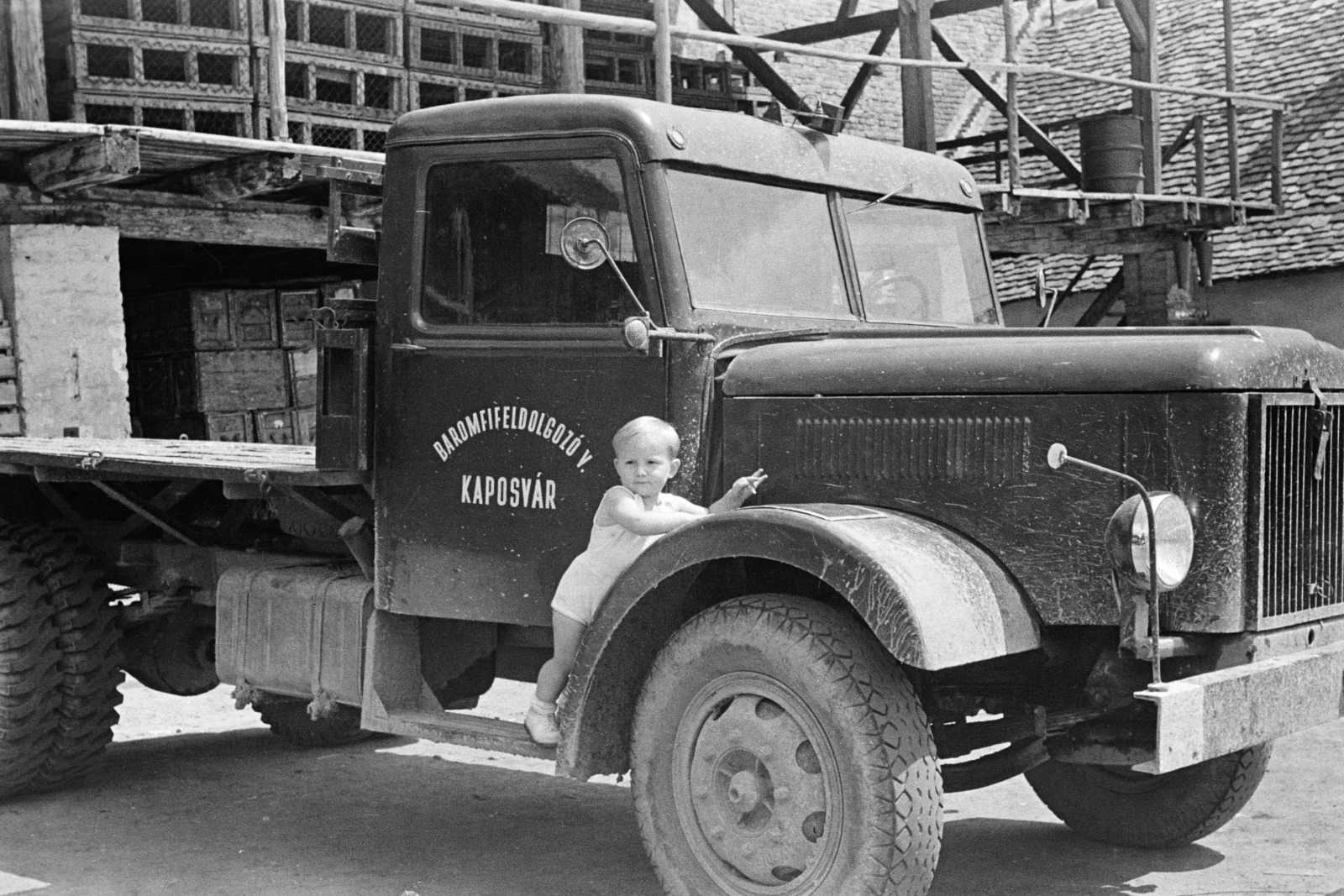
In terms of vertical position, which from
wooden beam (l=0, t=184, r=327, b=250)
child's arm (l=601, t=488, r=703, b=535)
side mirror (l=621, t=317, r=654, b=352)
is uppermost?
wooden beam (l=0, t=184, r=327, b=250)

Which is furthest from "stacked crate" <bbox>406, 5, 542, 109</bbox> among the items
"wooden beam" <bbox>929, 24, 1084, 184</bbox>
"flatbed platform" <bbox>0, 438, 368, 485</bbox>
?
"flatbed platform" <bbox>0, 438, 368, 485</bbox>

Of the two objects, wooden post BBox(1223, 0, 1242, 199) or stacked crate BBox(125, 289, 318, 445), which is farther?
wooden post BBox(1223, 0, 1242, 199)

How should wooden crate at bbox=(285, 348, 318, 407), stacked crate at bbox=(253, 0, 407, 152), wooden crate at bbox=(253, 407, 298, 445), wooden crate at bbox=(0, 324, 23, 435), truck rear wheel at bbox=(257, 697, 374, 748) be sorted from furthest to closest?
wooden crate at bbox=(285, 348, 318, 407)
wooden crate at bbox=(253, 407, 298, 445)
stacked crate at bbox=(253, 0, 407, 152)
wooden crate at bbox=(0, 324, 23, 435)
truck rear wheel at bbox=(257, 697, 374, 748)

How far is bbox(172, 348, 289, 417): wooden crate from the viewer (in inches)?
493

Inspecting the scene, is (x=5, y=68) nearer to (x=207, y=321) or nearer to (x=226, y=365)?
(x=207, y=321)

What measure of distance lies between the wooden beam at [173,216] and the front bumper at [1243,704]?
8061mm

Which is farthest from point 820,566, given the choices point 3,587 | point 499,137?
point 3,587

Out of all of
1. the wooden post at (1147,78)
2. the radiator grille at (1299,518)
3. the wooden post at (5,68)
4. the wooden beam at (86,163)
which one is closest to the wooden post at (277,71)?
the wooden beam at (86,163)

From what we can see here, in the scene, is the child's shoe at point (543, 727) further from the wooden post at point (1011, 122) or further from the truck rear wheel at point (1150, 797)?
the wooden post at point (1011, 122)

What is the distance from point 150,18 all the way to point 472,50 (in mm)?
2660

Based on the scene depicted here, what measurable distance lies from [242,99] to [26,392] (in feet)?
7.68

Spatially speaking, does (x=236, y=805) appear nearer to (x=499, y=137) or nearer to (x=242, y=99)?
(x=499, y=137)

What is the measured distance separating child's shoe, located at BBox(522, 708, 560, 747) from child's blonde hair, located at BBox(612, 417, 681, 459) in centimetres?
79

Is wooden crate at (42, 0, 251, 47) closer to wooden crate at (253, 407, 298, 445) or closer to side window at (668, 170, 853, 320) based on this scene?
wooden crate at (253, 407, 298, 445)
